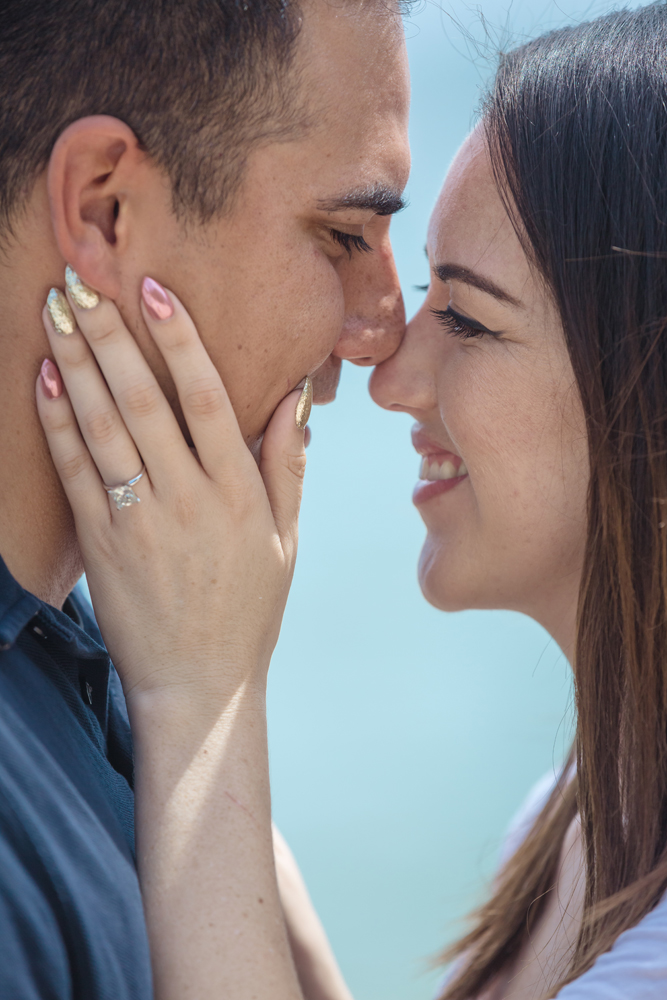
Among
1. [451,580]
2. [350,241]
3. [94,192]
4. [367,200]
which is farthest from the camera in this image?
[451,580]

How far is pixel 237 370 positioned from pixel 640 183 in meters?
0.63

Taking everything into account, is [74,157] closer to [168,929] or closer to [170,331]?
[170,331]

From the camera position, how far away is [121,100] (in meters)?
1.13

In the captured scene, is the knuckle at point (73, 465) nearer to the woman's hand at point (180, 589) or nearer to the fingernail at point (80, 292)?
the woman's hand at point (180, 589)

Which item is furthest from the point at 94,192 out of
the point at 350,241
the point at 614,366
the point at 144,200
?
the point at 614,366

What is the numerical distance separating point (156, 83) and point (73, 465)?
51 centimetres

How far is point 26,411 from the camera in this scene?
1.18 meters

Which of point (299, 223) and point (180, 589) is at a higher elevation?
point (299, 223)

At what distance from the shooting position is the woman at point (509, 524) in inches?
41.8

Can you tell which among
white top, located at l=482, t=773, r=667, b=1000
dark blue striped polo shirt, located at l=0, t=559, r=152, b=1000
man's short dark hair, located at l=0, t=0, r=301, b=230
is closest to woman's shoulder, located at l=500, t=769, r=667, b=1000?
white top, located at l=482, t=773, r=667, b=1000

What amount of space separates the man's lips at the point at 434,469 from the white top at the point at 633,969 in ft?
2.61

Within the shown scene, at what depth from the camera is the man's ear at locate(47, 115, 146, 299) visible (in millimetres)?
1097

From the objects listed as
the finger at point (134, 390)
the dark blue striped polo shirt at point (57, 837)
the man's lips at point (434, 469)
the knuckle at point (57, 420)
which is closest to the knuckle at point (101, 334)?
the finger at point (134, 390)

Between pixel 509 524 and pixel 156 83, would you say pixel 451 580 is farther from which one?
pixel 156 83
